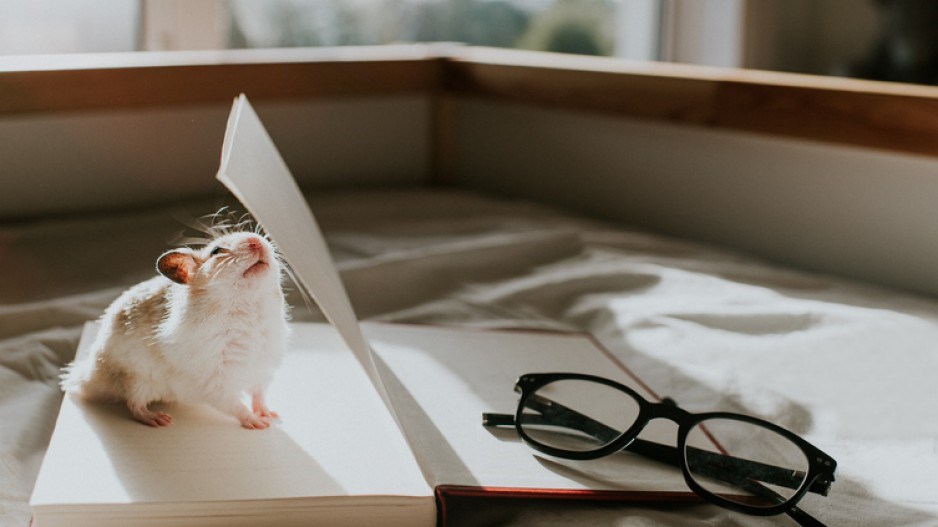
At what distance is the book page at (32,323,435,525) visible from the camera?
404mm

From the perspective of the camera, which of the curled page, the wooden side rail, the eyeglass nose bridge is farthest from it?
the wooden side rail

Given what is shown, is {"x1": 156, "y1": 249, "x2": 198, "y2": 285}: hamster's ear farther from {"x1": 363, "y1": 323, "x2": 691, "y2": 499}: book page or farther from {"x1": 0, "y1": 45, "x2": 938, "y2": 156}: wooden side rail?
{"x1": 0, "y1": 45, "x2": 938, "y2": 156}: wooden side rail

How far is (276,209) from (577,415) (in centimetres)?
22

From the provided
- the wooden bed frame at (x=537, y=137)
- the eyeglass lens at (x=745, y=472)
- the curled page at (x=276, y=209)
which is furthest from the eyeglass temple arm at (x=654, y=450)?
the wooden bed frame at (x=537, y=137)

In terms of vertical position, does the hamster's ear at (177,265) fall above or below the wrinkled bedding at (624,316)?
above

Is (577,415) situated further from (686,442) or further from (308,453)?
(308,453)

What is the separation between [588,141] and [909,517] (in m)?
0.87

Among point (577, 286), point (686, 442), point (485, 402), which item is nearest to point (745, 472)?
point (686, 442)

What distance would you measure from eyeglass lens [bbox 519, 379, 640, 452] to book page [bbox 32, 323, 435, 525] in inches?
3.7

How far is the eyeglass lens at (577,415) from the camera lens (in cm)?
53

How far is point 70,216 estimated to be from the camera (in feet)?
3.55

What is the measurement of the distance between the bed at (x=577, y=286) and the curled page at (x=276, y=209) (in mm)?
45

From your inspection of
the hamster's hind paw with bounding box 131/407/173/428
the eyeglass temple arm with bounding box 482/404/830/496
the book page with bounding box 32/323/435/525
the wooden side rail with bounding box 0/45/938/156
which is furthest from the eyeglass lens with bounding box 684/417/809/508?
the wooden side rail with bounding box 0/45/938/156

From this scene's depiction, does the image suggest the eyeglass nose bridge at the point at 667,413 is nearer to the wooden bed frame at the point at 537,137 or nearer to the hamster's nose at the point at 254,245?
the hamster's nose at the point at 254,245
